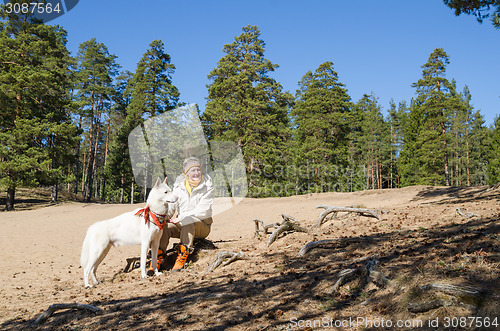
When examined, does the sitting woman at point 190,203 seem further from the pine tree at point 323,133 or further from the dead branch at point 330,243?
the pine tree at point 323,133

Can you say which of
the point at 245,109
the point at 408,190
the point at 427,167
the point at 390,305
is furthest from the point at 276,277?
A: the point at 427,167

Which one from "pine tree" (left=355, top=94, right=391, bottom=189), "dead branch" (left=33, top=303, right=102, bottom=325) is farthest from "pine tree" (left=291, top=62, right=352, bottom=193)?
"dead branch" (left=33, top=303, right=102, bottom=325)

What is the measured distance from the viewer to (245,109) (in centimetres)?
3062

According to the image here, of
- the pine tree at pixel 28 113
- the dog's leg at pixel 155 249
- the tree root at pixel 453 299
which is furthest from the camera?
the pine tree at pixel 28 113

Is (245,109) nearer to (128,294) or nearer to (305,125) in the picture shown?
(305,125)

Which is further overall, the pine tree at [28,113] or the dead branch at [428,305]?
the pine tree at [28,113]

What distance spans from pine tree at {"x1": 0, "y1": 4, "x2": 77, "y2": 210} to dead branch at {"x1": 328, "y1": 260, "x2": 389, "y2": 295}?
23904mm

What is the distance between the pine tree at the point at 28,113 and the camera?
21.5 meters

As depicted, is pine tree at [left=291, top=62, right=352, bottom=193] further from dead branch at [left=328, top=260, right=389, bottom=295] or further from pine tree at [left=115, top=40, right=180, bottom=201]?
dead branch at [left=328, top=260, right=389, bottom=295]

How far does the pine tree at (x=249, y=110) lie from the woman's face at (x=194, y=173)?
2307 centimetres

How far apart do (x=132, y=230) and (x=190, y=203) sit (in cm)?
120

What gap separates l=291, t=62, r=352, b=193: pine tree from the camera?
111ft

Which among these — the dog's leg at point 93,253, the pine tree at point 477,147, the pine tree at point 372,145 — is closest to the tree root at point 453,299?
the dog's leg at point 93,253

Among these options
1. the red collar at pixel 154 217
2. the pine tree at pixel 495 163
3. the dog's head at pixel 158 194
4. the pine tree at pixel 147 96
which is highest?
the pine tree at pixel 147 96
